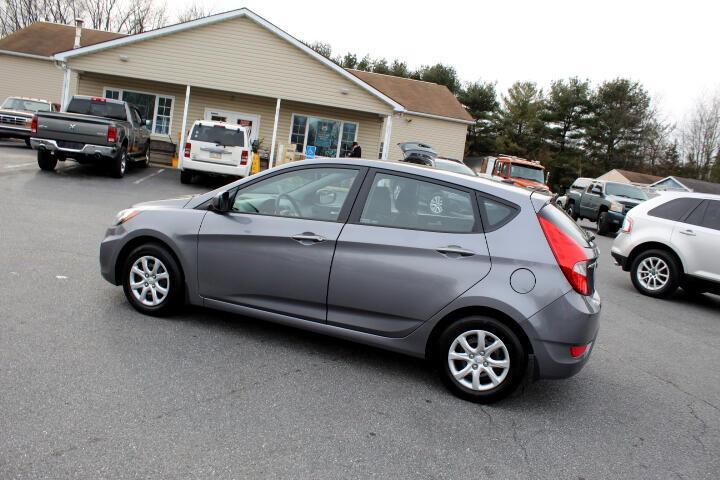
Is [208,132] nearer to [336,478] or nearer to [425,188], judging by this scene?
[425,188]

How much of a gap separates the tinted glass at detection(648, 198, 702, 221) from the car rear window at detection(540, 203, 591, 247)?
5.55m

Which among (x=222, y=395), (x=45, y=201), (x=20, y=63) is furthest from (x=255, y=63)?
(x=222, y=395)

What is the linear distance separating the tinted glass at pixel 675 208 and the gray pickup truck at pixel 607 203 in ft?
34.7

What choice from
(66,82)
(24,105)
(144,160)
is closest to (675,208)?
(144,160)

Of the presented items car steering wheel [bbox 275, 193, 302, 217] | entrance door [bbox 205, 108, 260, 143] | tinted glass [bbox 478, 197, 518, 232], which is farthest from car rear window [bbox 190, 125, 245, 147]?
tinted glass [bbox 478, 197, 518, 232]

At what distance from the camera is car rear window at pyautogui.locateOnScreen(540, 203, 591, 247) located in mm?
4277

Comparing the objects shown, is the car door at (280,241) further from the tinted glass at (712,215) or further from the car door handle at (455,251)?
the tinted glass at (712,215)

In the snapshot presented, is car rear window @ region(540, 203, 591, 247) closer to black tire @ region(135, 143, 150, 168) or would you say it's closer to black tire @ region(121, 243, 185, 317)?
black tire @ region(121, 243, 185, 317)

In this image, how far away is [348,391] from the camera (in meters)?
4.18

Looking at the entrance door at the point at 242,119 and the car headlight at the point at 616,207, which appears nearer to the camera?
A: the car headlight at the point at 616,207

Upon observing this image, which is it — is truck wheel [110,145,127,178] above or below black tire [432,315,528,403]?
above

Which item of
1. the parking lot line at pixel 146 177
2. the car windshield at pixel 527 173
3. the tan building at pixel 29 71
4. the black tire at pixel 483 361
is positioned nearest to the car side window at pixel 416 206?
the black tire at pixel 483 361

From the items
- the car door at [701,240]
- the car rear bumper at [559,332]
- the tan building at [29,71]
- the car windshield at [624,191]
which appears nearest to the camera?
the car rear bumper at [559,332]

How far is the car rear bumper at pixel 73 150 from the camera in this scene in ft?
45.7
